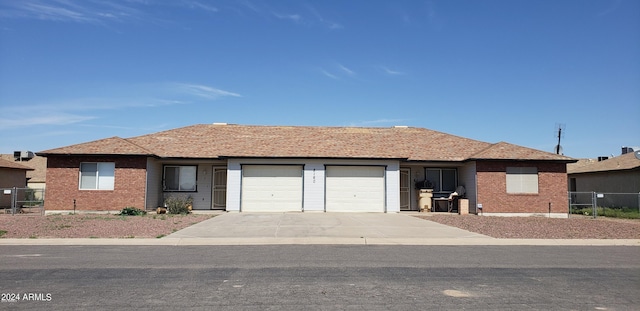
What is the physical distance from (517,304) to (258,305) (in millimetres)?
3597

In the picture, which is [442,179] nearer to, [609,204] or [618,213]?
[618,213]

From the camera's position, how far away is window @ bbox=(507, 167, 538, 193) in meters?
25.3

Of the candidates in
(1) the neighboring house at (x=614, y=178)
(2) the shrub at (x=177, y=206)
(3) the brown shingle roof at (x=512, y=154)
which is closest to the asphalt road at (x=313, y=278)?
(2) the shrub at (x=177, y=206)

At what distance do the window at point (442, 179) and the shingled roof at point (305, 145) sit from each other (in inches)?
43.3

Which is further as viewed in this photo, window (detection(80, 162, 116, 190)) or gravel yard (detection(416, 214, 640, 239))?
window (detection(80, 162, 116, 190))

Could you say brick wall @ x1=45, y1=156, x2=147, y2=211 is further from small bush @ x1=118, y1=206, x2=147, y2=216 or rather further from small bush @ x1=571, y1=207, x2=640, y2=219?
small bush @ x1=571, y1=207, x2=640, y2=219

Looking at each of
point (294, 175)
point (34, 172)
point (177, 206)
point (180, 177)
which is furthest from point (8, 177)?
point (294, 175)

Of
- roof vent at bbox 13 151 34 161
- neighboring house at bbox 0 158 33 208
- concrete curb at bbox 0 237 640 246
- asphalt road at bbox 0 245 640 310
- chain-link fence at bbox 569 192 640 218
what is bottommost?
asphalt road at bbox 0 245 640 310

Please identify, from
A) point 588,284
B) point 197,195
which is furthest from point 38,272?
point 197,195

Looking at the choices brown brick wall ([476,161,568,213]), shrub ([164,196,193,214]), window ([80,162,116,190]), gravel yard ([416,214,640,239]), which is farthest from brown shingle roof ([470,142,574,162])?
window ([80,162,116,190])

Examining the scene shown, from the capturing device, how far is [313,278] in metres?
8.37

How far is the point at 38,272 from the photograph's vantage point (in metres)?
8.76

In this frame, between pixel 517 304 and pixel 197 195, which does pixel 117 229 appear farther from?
pixel 517 304

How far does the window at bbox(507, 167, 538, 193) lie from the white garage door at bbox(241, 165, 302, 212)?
36.2ft
